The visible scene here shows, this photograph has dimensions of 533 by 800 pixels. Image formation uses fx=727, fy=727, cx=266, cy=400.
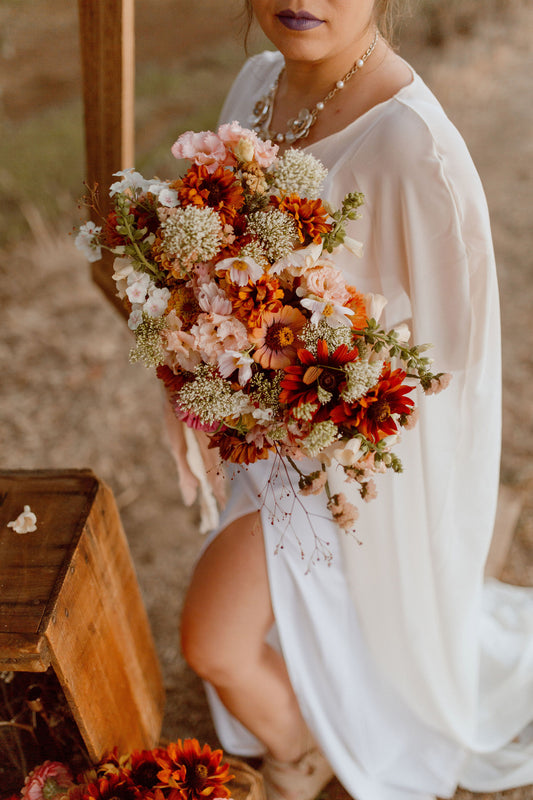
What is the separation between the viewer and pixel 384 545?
5.79 feet

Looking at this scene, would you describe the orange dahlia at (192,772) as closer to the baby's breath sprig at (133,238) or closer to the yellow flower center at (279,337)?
the yellow flower center at (279,337)

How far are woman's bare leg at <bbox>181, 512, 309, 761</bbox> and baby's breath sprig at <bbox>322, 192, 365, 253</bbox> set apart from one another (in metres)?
0.65

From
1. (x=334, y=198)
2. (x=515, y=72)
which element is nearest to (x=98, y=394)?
(x=334, y=198)

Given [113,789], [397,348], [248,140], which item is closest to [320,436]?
[397,348]

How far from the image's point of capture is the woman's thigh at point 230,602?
5.42 ft

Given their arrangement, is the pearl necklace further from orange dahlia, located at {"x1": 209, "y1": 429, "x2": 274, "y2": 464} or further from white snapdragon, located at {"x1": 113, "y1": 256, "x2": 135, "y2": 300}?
orange dahlia, located at {"x1": 209, "y1": 429, "x2": 274, "y2": 464}

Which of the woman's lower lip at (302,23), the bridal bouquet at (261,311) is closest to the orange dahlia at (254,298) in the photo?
the bridal bouquet at (261,311)

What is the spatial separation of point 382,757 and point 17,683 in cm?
98

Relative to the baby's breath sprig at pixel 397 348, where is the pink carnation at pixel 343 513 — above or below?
below

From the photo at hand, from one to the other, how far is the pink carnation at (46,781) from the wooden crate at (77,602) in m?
0.11

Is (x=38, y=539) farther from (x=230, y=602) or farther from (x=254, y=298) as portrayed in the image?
(x=254, y=298)

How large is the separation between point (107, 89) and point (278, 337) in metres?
0.98

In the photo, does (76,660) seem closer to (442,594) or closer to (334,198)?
(442,594)

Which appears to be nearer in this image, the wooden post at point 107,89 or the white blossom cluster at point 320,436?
the white blossom cluster at point 320,436
